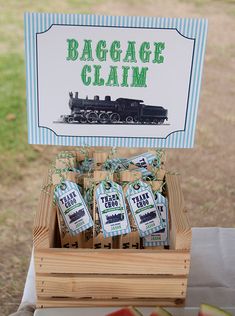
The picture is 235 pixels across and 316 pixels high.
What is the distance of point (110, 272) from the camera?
1.14 m

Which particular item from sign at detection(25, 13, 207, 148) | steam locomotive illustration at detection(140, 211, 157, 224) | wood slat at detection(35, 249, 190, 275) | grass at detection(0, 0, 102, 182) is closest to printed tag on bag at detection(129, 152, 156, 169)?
sign at detection(25, 13, 207, 148)

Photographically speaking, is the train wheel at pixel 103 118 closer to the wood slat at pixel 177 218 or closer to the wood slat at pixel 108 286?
the wood slat at pixel 177 218

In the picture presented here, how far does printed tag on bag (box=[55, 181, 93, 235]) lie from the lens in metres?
1.20

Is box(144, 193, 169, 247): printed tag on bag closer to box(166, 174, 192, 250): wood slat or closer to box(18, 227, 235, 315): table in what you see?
box(166, 174, 192, 250): wood slat

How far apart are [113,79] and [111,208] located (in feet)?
0.99

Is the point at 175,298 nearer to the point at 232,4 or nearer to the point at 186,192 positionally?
the point at 186,192

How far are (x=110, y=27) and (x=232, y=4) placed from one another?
17.6 feet

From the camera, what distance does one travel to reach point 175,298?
117 cm

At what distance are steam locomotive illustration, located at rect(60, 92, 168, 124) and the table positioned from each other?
0.41 m

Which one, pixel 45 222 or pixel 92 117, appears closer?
pixel 45 222

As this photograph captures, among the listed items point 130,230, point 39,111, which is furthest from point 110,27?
point 130,230

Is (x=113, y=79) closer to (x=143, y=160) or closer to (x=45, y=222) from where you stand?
(x=143, y=160)

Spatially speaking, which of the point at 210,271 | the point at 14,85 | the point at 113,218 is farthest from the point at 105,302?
the point at 14,85

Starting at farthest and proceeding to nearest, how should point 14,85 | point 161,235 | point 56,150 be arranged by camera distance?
point 14,85
point 56,150
point 161,235
